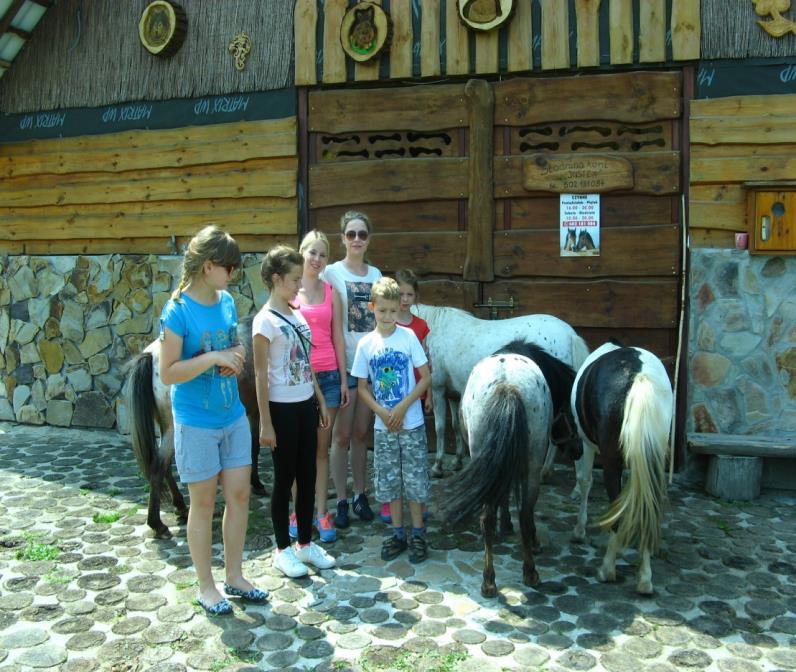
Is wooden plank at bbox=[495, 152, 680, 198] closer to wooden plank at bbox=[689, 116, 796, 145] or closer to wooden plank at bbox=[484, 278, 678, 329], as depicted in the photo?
wooden plank at bbox=[689, 116, 796, 145]

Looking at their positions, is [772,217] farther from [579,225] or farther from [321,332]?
[321,332]

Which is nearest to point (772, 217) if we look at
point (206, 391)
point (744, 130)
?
point (744, 130)

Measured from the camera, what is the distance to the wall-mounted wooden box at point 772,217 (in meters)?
5.72

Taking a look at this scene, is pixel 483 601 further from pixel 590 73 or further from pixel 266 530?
pixel 590 73

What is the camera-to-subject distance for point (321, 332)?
15.3ft

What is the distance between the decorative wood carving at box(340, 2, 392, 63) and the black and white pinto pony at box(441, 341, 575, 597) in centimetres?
366

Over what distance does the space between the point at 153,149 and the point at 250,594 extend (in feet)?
17.3

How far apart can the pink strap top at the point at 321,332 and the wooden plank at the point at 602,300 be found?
2306mm

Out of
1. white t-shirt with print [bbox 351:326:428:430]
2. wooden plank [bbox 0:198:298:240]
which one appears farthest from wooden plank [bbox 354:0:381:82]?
white t-shirt with print [bbox 351:326:428:430]

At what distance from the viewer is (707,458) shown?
589cm

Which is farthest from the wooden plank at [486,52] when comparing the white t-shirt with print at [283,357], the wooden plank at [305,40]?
the white t-shirt with print at [283,357]

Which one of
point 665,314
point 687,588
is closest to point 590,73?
point 665,314

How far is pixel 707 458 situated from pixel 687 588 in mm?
2093

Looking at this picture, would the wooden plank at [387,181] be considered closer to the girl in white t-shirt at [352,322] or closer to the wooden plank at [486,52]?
the wooden plank at [486,52]
